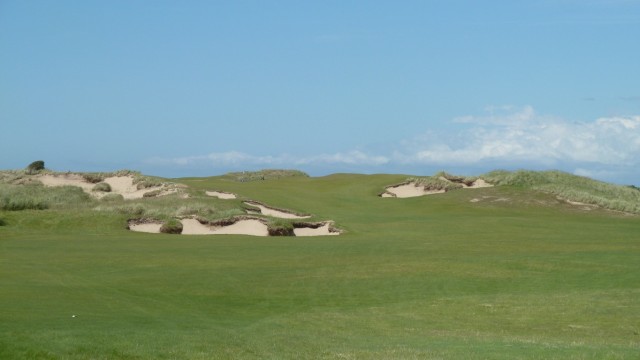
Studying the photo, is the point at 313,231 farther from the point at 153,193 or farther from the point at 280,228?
the point at 153,193

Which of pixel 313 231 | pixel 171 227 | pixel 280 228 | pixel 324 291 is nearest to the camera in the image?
pixel 324 291

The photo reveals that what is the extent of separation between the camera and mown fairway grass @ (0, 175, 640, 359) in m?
17.0

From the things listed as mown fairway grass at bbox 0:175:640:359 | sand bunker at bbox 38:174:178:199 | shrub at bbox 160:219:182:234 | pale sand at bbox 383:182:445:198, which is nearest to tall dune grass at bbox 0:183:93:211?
mown fairway grass at bbox 0:175:640:359

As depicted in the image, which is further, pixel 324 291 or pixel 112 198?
pixel 112 198

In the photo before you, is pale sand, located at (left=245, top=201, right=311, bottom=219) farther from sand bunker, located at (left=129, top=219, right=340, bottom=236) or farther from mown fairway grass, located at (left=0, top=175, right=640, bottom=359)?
mown fairway grass, located at (left=0, top=175, right=640, bottom=359)

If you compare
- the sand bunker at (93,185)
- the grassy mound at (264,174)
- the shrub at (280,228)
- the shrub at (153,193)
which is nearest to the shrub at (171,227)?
the shrub at (280,228)

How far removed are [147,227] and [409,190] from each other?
24.3 metres

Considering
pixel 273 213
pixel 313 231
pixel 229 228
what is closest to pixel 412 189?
pixel 273 213

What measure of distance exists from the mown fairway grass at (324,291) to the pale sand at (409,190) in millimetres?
16479

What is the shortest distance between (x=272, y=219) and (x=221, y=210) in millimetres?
3404

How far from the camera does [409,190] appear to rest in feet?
203

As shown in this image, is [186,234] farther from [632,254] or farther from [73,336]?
[73,336]

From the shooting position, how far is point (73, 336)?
16.4 metres

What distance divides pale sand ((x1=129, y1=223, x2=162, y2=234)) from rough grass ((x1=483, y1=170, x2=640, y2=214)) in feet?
85.4
